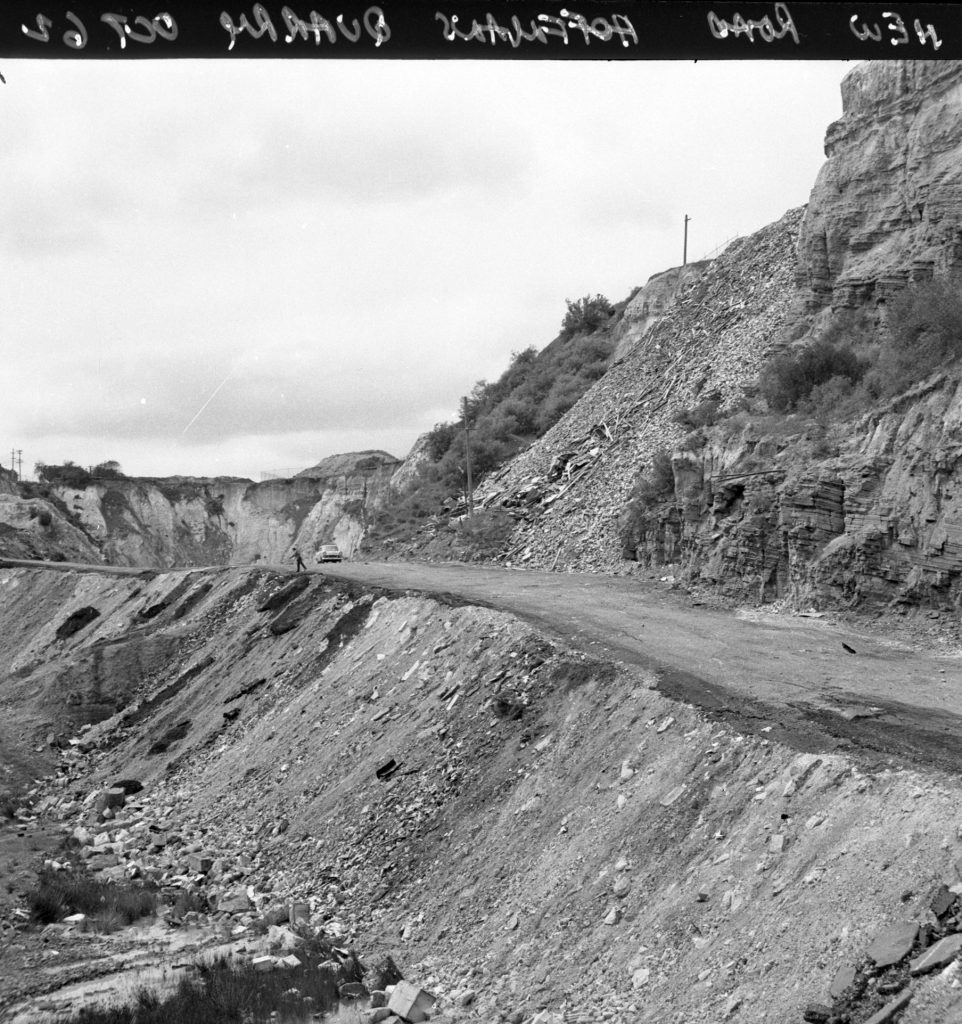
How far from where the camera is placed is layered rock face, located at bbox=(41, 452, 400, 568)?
84000 mm

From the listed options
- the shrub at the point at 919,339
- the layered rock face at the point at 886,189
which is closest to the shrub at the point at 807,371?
the shrub at the point at 919,339

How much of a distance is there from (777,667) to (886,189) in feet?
62.0

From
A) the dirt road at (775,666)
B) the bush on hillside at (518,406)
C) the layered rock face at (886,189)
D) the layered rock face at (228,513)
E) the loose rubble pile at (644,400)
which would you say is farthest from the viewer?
the layered rock face at (228,513)

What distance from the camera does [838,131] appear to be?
1172 inches

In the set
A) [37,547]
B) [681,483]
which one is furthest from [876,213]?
[37,547]

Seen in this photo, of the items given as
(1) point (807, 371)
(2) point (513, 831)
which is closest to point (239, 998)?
(2) point (513, 831)

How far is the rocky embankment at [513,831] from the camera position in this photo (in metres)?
7.22

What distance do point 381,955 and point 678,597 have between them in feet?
43.1

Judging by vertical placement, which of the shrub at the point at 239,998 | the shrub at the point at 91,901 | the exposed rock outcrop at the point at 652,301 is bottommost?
the shrub at the point at 91,901

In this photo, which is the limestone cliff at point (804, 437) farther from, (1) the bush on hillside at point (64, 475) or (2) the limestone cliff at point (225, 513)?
(1) the bush on hillside at point (64, 475)

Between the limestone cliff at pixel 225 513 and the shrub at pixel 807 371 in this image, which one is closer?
the shrub at pixel 807 371

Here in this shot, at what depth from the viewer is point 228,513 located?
303 ft

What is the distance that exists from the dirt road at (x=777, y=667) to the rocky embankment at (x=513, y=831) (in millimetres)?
558

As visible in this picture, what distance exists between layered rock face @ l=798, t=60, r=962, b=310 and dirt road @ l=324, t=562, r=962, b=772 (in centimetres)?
1084
